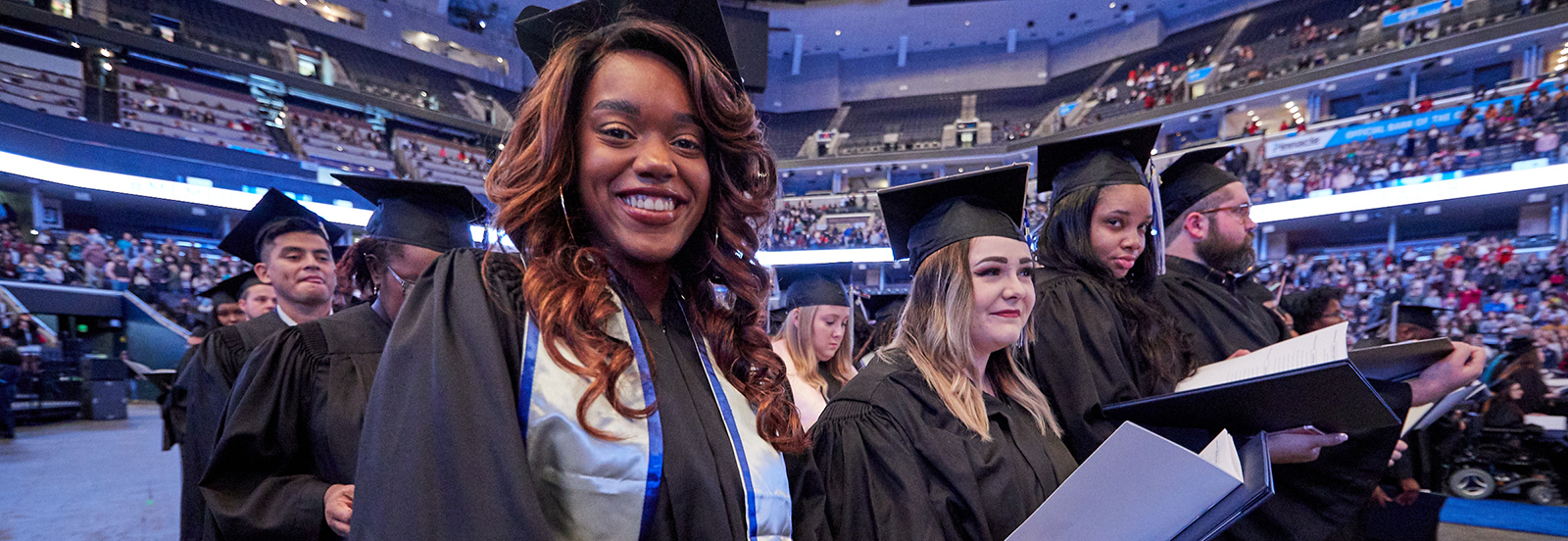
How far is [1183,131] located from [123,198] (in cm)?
3271

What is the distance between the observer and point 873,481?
1.78 meters

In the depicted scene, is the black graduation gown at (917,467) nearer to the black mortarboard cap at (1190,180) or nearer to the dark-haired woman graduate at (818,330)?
the black mortarboard cap at (1190,180)

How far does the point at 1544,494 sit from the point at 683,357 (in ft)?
30.7

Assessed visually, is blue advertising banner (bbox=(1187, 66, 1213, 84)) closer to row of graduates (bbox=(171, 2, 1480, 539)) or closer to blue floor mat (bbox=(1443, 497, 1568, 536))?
blue floor mat (bbox=(1443, 497, 1568, 536))

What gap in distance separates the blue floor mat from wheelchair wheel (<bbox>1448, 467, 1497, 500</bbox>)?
0.32 feet

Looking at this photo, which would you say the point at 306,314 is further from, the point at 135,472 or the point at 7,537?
the point at 135,472

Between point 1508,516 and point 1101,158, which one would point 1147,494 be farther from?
point 1508,516

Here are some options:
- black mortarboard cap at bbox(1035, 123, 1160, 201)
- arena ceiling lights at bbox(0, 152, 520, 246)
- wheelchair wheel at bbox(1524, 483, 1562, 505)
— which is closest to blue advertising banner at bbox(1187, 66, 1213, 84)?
wheelchair wheel at bbox(1524, 483, 1562, 505)

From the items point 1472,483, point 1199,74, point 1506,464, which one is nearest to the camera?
point 1506,464

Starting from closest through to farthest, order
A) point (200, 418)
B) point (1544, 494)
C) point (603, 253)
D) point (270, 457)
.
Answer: point (603, 253), point (270, 457), point (200, 418), point (1544, 494)

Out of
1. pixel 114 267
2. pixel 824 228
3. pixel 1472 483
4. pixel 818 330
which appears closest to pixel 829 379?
pixel 818 330

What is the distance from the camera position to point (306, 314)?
11.2ft

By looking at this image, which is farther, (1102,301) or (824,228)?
(824,228)

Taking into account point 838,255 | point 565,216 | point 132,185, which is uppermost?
point 132,185
